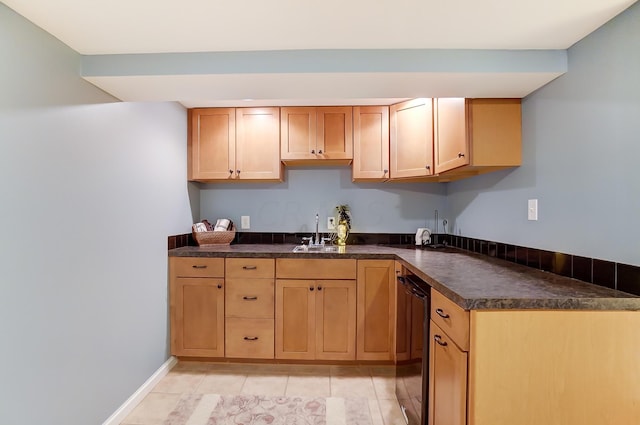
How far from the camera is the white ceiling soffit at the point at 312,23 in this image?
1220 millimetres

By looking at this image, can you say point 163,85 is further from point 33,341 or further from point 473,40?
point 473,40

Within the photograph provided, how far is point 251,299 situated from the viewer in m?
2.44

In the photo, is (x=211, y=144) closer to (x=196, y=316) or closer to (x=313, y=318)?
(x=196, y=316)

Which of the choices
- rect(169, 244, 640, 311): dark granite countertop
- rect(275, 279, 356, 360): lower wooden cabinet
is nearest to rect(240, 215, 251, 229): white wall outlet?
rect(275, 279, 356, 360): lower wooden cabinet

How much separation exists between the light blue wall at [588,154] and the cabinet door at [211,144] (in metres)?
2.20

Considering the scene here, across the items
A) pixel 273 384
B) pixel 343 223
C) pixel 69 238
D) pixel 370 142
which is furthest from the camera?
pixel 343 223

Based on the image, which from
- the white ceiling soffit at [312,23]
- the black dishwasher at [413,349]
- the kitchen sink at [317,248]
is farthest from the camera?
the kitchen sink at [317,248]

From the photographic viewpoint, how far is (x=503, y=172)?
6.75ft

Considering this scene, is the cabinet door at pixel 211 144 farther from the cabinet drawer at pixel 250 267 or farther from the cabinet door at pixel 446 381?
the cabinet door at pixel 446 381

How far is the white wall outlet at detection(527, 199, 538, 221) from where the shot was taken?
68.5 inches

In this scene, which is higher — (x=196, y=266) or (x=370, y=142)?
(x=370, y=142)

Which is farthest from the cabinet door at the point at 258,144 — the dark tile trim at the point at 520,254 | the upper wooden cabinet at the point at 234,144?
A: the dark tile trim at the point at 520,254

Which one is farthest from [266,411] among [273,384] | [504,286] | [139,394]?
[504,286]

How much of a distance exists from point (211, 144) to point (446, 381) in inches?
97.2
